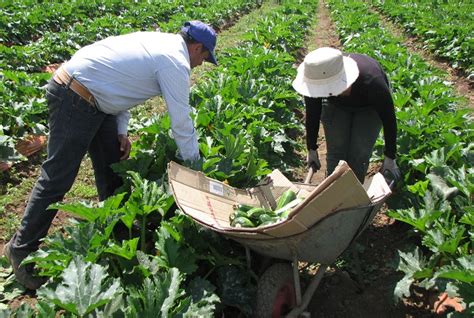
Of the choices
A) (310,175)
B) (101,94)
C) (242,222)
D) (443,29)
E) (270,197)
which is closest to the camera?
(242,222)

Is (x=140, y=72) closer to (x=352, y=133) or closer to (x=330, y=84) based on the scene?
(x=330, y=84)

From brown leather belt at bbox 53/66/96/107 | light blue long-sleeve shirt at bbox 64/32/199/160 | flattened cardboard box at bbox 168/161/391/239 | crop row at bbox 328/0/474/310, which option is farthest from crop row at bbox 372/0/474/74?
brown leather belt at bbox 53/66/96/107

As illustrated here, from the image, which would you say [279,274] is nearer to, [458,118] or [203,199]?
[203,199]

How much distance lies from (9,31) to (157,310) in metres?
11.7

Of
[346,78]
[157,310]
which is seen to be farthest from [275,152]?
[157,310]

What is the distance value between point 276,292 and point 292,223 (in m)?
0.69

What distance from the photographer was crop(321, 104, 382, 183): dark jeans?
4438 mm

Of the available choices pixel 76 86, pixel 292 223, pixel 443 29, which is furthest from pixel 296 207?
pixel 443 29

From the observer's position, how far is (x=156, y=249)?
11.5 feet

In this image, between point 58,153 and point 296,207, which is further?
point 58,153

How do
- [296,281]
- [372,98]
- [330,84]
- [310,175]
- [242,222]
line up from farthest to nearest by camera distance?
[310,175], [372,98], [330,84], [242,222], [296,281]

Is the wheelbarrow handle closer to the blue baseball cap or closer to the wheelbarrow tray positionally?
the wheelbarrow tray

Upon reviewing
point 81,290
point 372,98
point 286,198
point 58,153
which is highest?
point 58,153

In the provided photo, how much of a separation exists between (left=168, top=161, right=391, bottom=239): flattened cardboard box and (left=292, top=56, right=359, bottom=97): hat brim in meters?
0.78
